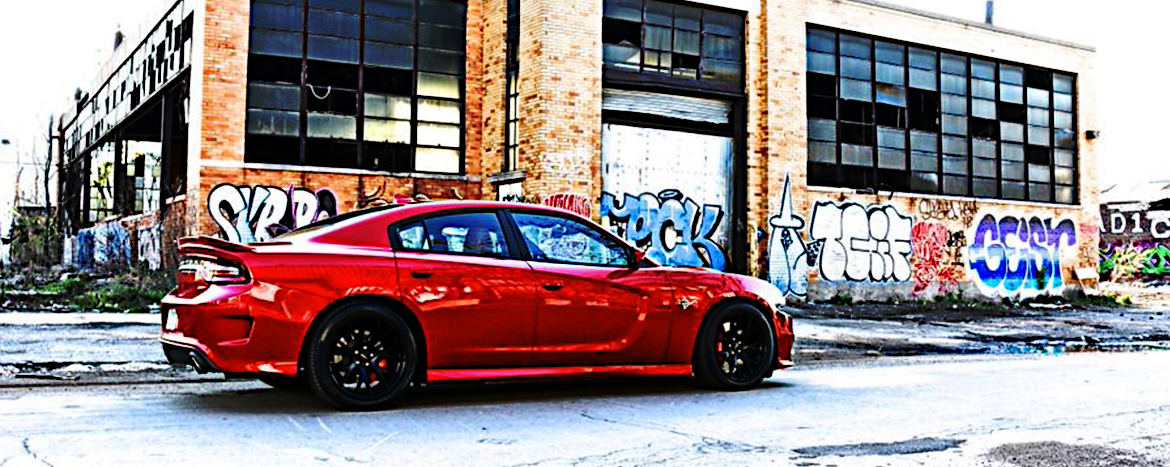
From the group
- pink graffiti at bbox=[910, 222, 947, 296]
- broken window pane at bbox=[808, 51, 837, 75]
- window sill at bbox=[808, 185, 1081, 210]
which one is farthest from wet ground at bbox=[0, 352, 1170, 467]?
pink graffiti at bbox=[910, 222, 947, 296]

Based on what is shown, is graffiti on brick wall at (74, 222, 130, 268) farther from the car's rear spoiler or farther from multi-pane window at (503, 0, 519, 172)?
the car's rear spoiler

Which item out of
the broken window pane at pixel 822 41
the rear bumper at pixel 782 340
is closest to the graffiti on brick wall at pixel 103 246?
the broken window pane at pixel 822 41

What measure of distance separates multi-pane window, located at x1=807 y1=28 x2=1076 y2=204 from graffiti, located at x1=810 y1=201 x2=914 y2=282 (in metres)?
0.70

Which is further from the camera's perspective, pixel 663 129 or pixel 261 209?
pixel 663 129

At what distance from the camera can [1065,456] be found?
5.08 meters

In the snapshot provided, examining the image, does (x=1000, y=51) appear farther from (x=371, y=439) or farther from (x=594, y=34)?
(x=371, y=439)

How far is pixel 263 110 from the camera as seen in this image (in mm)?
18203

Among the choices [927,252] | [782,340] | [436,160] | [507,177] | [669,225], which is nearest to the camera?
[782,340]

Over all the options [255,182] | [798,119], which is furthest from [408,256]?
[798,119]

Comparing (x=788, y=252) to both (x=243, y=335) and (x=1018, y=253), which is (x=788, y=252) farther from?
(x=243, y=335)

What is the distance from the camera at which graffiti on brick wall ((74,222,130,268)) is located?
24.5 metres

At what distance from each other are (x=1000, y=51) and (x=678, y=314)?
21.1 metres

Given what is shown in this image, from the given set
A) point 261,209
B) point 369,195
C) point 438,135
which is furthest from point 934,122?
point 261,209

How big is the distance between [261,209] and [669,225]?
7.78m
